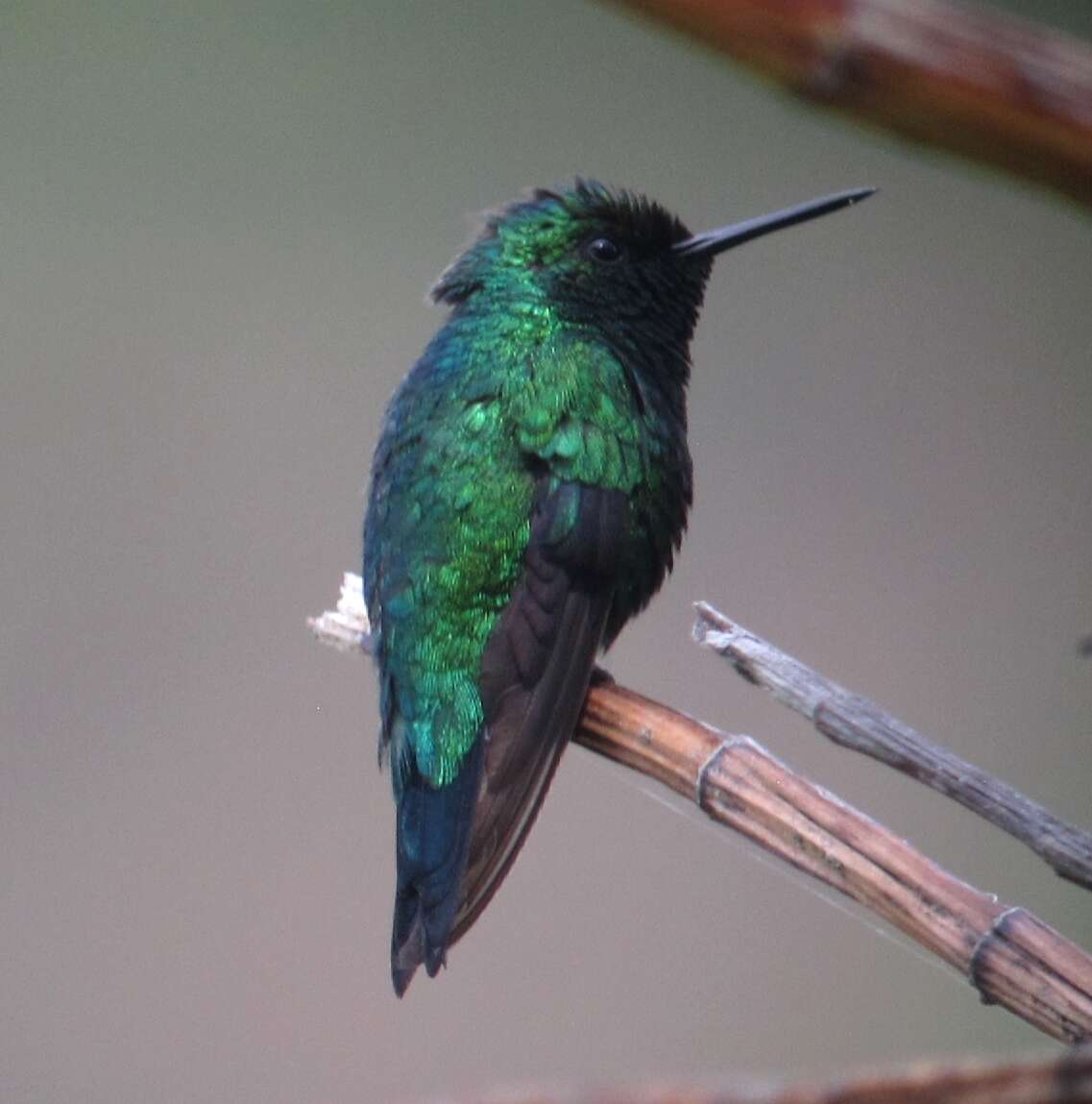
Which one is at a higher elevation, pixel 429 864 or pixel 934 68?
pixel 934 68

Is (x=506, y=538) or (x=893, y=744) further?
(x=506, y=538)

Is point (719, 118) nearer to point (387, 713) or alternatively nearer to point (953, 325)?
point (953, 325)

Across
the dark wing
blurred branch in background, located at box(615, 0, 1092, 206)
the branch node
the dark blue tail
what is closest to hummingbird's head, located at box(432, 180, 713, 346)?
the dark wing

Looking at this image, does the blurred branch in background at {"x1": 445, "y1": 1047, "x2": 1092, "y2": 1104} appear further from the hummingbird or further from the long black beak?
the long black beak

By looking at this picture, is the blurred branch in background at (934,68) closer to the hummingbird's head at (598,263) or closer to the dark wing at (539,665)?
the dark wing at (539,665)

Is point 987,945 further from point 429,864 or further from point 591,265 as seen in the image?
point 591,265

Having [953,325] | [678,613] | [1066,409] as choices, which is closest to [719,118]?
[953,325]

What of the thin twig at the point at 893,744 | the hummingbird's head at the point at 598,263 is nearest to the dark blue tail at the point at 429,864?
the thin twig at the point at 893,744

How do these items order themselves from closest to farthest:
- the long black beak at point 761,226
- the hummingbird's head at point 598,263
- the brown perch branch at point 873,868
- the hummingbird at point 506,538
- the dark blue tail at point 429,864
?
the brown perch branch at point 873,868 → the dark blue tail at point 429,864 → the hummingbird at point 506,538 → the long black beak at point 761,226 → the hummingbird's head at point 598,263

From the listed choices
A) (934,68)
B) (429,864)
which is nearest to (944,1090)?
(934,68)
